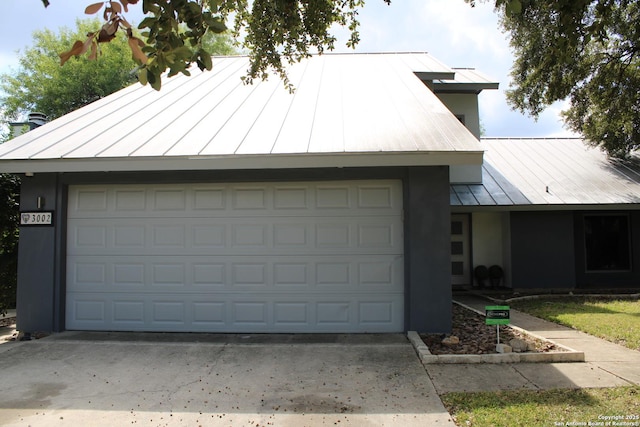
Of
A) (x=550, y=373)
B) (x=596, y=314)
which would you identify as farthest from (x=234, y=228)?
(x=596, y=314)

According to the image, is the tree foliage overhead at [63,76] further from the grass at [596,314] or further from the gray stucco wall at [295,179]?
the grass at [596,314]

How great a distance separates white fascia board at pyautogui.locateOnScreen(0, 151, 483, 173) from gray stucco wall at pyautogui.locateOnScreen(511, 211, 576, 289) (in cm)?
704

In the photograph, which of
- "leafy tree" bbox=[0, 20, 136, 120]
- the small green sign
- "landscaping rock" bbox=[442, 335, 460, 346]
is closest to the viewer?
the small green sign

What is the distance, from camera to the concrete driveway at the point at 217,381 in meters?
4.18

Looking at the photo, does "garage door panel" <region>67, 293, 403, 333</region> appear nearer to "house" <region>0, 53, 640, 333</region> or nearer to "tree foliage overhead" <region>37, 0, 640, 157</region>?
"house" <region>0, 53, 640, 333</region>

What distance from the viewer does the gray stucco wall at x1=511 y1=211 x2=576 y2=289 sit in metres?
12.1

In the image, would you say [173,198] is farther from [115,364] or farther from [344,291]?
[344,291]

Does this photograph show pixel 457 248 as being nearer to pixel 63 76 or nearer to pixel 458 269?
pixel 458 269

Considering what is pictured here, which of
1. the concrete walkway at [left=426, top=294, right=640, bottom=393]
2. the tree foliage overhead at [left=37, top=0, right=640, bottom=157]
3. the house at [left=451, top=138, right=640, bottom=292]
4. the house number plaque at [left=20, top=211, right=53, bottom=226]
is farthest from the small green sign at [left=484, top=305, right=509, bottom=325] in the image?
the house number plaque at [left=20, top=211, right=53, bottom=226]

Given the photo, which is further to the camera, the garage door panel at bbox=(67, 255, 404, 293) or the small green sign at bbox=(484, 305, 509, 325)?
the garage door panel at bbox=(67, 255, 404, 293)

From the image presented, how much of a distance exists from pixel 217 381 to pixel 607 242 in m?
12.4

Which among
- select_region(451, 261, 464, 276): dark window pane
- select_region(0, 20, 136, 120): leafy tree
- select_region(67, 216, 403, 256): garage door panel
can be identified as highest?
select_region(0, 20, 136, 120): leafy tree

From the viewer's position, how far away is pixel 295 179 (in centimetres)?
717

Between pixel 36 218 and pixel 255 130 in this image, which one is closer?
pixel 36 218
